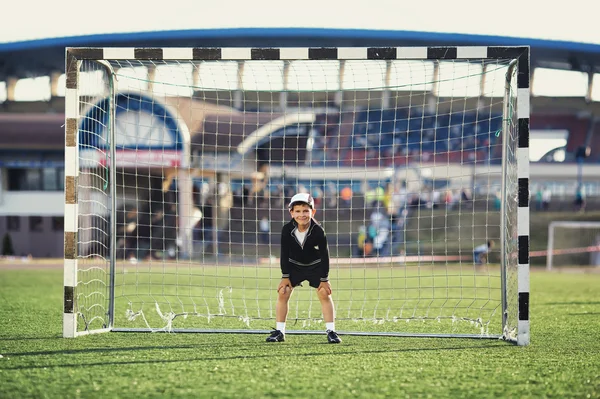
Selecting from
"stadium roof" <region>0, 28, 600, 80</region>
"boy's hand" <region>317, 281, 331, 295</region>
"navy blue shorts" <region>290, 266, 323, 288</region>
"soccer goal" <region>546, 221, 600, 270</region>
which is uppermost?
"stadium roof" <region>0, 28, 600, 80</region>

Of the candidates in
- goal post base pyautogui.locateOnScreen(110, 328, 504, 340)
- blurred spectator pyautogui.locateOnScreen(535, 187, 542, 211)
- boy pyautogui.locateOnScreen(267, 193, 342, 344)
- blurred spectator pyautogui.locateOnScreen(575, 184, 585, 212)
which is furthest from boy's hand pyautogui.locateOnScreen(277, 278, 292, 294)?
blurred spectator pyautogui.locateOnScreen(575, 184, 585, 212)

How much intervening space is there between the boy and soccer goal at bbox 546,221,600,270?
19435 mm

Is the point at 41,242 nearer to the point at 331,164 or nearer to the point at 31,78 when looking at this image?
the point at 331,164

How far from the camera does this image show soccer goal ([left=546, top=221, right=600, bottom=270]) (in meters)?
25.3

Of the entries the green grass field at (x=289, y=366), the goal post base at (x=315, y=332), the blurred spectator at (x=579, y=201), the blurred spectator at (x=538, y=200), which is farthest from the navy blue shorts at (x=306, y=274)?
Result: the blurred spectator at (x=579, y=201)

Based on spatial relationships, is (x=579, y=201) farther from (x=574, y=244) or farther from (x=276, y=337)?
(x=276, y=337)

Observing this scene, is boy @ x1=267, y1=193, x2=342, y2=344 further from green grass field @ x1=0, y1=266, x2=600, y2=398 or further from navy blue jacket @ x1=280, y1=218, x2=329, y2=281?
green grass field @ x1=0, y1=266, x2=600, y2=398

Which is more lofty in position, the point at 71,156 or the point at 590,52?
the point at 590,52

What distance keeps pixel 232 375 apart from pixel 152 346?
1577 millimetres

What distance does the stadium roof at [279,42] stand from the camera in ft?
137

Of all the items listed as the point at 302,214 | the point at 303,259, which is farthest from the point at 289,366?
the point at 302,214

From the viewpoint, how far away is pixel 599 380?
5070 millimetres

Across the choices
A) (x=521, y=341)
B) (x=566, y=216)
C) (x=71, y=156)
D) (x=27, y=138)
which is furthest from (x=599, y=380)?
(x=27, y=138)

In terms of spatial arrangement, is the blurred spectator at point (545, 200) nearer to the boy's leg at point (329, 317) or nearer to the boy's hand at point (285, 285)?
the boy's leg at point (329, 317)
